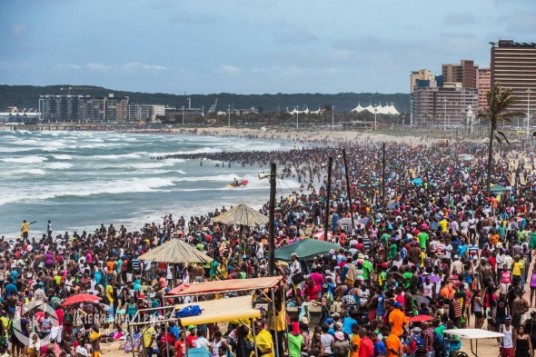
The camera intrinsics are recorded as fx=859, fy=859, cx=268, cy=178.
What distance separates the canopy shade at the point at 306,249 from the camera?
17062 millimetres

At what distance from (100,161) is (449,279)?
269 ft

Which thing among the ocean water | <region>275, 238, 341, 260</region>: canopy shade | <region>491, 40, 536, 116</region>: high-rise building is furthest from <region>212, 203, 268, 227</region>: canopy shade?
<region>491, 40, 536, 116</region>: high-rise building

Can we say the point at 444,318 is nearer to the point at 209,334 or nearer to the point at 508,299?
the point at 508,299

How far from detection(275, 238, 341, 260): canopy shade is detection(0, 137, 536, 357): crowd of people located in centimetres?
19

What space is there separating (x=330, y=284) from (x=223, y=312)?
588 cm

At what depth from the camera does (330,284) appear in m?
15.0

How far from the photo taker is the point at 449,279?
14.5 metres

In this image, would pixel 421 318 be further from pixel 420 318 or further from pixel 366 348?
pixel 366 348

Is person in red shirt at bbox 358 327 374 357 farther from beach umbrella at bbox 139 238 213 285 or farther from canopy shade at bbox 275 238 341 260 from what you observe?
canopy shade at bbox 275 238 341 260

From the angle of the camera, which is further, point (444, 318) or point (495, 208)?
point (495, 208)

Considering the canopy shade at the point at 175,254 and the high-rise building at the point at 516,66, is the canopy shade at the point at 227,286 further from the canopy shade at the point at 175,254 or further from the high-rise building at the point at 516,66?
the high-rise building at the point at 516,66

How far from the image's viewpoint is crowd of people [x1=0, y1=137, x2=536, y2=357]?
11.1m

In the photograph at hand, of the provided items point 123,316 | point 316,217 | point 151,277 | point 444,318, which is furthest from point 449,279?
point 316,217

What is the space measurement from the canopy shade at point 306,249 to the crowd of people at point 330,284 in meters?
0.19
